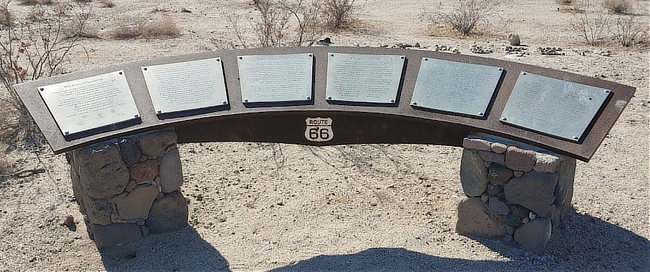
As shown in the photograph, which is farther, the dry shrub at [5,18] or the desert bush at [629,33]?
the dry shrub at [5,18]

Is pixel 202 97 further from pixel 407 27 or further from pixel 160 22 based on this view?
pixel 407 27

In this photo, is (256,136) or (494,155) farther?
(256,136)

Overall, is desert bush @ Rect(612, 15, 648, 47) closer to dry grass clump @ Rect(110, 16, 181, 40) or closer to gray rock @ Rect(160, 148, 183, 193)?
dry grass clump @ Rect(110, 16, 181, 40)

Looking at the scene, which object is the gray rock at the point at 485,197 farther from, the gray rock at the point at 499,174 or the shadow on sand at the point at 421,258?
the shadow on sand at the point at 421,258

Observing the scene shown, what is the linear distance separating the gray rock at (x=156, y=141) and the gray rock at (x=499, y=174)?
2.22m

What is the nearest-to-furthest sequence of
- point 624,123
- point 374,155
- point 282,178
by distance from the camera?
point 282,178 → point 374,155 → point 624,123

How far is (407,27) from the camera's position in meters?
11.3

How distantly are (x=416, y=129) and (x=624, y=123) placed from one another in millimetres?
3647

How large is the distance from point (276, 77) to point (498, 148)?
5.60ft

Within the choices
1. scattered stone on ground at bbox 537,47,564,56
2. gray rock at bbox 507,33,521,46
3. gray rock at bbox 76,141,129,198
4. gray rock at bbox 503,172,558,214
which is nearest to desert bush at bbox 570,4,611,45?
scattered stone on ground at bbox 537,47,564,56

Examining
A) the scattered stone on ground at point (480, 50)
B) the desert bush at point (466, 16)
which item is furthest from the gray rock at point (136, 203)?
the desert bush at point (466, 16)

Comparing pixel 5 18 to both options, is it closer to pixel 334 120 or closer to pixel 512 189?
pixel 334 120

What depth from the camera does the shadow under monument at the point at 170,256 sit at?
4.25m

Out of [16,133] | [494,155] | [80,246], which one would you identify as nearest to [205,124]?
[80,246]
